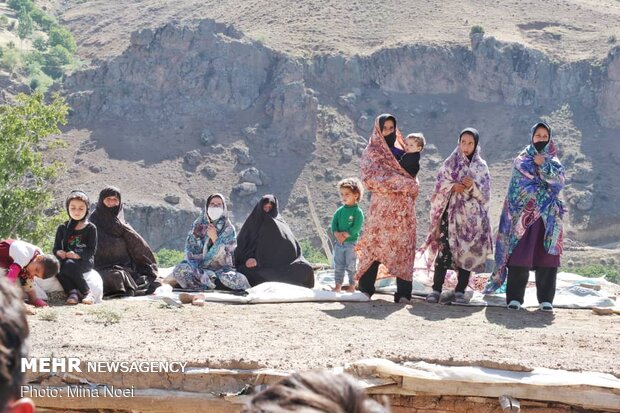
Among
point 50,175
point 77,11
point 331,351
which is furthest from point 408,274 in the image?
point 77,11

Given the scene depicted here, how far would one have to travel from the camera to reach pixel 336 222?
9.55 meters

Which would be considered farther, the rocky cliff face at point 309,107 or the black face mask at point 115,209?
the rocky cliff face at point 309,107

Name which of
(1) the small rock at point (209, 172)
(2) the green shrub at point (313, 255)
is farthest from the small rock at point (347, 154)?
(2) the green shrub at point (313, 255)

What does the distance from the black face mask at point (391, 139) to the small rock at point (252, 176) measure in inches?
1637

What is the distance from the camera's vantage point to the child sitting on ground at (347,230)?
371 inches

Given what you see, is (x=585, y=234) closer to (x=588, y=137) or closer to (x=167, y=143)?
(x=588, y=137)

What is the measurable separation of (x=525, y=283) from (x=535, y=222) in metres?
0.53

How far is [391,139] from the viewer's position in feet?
28.8

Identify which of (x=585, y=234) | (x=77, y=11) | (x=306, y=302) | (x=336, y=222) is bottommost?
(x=585, y=234)

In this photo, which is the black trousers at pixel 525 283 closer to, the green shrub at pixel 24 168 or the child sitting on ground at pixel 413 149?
the child sitting on ground at pixel 413 149

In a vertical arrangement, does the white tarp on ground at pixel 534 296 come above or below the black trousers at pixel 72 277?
below

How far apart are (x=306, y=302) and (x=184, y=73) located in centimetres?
4998

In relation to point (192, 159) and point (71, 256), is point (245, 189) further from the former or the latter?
point (71, 256)

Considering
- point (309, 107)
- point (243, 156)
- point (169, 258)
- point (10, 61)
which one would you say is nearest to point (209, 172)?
point (243, 156)
